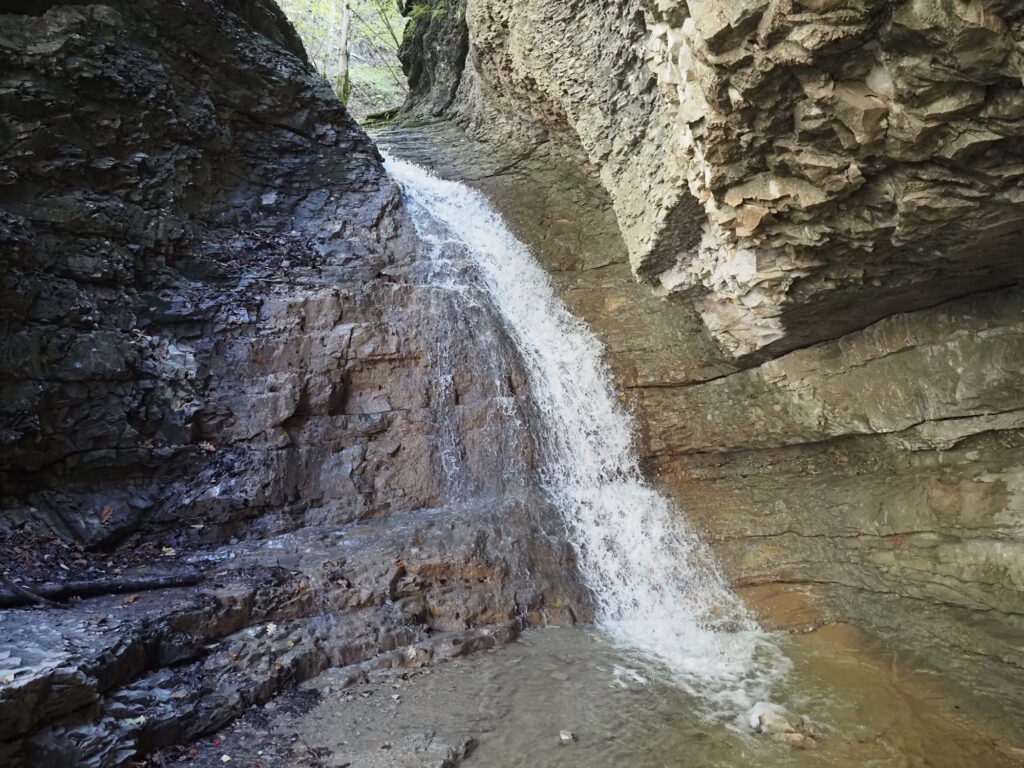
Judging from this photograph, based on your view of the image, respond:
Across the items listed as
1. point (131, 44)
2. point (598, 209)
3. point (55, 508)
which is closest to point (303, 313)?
point (55, 508)

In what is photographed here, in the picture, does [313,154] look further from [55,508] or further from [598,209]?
[55,508]

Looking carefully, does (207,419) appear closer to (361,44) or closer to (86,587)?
(86,587)

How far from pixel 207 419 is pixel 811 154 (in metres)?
7.29

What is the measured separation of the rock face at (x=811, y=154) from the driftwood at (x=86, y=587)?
243 inches

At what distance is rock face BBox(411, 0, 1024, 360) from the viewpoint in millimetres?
3395

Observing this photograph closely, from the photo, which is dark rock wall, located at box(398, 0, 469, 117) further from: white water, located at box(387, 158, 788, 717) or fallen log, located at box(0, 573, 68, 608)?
fallen log, located at box(0, 573, 68, 608)

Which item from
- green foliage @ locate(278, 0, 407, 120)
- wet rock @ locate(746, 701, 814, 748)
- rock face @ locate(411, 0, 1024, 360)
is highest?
green foliage @ locate(278, 0, 407, 120)

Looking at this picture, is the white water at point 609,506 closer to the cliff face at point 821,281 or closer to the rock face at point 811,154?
the cliff face at point 821,281

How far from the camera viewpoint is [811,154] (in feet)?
14.1

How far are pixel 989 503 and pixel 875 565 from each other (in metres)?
1.39

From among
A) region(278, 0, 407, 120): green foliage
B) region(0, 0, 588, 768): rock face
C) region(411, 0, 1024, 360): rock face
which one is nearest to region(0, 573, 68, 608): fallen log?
region(0, 0, 588, 768): rock face

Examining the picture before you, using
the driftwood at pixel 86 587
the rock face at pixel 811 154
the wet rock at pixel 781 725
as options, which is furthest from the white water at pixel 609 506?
the driftwood at pixel 86 587

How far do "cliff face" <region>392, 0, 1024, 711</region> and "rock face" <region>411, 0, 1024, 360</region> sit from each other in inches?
0.7

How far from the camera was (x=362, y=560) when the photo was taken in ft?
22.9
